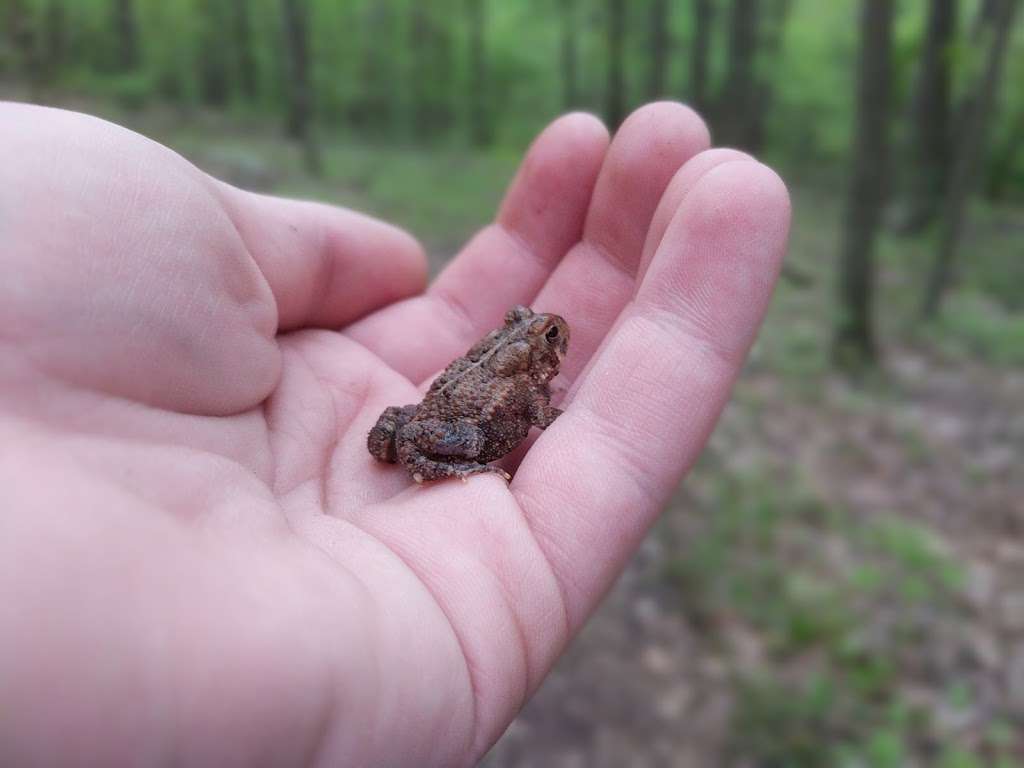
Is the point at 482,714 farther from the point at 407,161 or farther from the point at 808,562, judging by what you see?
the point at 407,161

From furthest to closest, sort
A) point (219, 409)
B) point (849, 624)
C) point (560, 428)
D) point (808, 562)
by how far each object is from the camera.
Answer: point (808, 562) < point (849, 624) < point (560, 428) < point (219, 409)

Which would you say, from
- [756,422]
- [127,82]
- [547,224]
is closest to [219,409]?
[547,224]

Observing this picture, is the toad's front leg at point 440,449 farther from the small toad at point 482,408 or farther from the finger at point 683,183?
the finger at point 683,183

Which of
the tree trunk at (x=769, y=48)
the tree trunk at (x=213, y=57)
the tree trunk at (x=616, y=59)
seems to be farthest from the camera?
the tree trunk at (x=213, y=57)

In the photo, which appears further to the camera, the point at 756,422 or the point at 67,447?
the point at 756,422

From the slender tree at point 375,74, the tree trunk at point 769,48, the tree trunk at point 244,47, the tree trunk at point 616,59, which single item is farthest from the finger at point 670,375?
the tree trunk at point 244,47

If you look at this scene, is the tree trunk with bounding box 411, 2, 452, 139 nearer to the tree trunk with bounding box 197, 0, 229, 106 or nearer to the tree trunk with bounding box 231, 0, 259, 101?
the tree trunk with bounding box 231, 0, 259, 101
